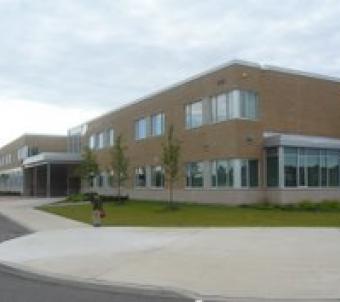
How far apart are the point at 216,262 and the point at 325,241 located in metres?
4.74

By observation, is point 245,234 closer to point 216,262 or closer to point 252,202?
point 216,262

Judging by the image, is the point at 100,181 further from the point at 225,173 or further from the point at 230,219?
the point at 230,219

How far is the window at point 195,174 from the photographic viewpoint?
42.3 m

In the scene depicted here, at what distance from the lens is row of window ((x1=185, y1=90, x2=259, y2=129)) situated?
3894cm

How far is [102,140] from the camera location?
6375 centimetres

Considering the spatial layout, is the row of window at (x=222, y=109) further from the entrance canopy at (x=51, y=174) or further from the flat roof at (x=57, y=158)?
the entrance canopy at (x=51, y=174)

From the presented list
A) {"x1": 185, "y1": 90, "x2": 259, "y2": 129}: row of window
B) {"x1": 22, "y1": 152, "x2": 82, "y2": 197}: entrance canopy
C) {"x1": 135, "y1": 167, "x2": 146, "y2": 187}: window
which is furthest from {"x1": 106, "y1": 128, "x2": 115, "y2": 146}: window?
{"x1": 185, "y1": 90, "x2": 259, "y2": 129}: row of window

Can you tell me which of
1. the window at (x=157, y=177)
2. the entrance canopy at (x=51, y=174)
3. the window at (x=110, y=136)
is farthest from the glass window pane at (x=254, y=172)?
the entrance canopy at (x=51, y=174)

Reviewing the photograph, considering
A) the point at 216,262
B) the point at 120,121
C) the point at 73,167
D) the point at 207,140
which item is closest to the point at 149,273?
the point at 216,262

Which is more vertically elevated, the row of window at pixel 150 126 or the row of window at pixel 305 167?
the row of window at pixel 150 126

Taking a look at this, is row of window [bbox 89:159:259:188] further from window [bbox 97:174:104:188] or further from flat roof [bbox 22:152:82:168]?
flat roof [bbox 22:152:82:168]

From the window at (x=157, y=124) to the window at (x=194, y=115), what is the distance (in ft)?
14.2

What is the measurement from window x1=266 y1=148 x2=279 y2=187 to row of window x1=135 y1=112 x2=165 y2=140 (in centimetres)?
1132

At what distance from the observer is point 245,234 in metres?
20.1
